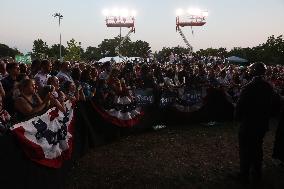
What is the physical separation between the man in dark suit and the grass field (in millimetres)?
440

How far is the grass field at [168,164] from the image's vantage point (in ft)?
23.4

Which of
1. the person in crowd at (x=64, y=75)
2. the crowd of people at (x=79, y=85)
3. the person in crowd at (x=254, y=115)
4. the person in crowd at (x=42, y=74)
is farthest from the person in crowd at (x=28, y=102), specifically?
the person in crowd at (x=254, y=115)

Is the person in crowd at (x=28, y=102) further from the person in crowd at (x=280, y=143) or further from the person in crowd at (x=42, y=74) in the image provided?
the person in crowd at (x=280, y=143)

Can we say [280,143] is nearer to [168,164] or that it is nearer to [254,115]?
[254,115]

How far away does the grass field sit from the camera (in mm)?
7137

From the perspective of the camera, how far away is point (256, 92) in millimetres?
6953

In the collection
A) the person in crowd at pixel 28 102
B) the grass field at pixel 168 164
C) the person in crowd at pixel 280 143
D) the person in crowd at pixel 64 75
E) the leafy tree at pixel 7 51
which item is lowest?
the grass field at pixel 168 164

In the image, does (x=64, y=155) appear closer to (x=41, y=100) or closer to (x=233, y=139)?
(x=41, y=100)

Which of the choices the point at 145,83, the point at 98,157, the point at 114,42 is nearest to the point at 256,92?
the point at 98,157

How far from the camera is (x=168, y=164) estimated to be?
27.3ft

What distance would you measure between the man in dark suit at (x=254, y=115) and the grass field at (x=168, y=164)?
0.44 metres

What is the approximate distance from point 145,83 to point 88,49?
131m

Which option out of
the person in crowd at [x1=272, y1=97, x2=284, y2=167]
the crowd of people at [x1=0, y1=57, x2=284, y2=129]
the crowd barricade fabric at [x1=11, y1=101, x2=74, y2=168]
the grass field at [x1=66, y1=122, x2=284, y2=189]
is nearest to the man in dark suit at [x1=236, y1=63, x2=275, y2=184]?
the grass field at [x1=66, y1=122, x2=284, y2=189]

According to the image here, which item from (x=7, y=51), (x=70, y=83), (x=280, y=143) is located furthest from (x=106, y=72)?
(x=7, y=51)
